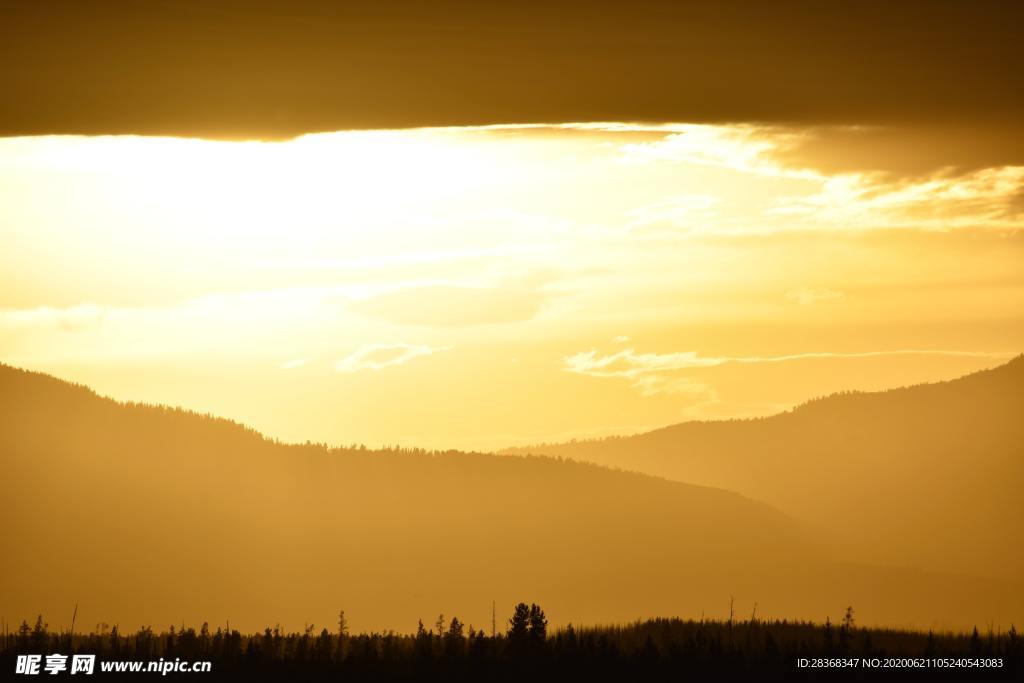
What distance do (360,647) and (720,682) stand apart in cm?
2443

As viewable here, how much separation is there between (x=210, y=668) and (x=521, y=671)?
1580 centimetres

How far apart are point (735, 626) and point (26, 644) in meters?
49.4

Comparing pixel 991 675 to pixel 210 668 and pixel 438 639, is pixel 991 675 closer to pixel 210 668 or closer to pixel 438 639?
pixel 438 639

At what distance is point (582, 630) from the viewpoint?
93.0 m

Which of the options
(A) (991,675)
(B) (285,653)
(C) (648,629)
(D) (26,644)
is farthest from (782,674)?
(D) (26,644)

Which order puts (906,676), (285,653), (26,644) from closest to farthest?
(906,676) → (285,653) → (26,644)

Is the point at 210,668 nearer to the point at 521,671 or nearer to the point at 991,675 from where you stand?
the point at 521,671

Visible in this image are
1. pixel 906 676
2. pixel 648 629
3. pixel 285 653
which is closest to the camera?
pixel 906 676

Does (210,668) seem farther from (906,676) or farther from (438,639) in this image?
(906,676)

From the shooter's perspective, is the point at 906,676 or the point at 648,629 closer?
the point at 906,676

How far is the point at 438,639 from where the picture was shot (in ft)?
303

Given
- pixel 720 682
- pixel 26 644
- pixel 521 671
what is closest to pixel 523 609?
pixel 521 671

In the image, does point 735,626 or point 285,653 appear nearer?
point 285,653

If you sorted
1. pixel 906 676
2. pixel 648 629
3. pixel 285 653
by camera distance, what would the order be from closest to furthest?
pixel 906 676
pixel 285 653
pixel 648 629
